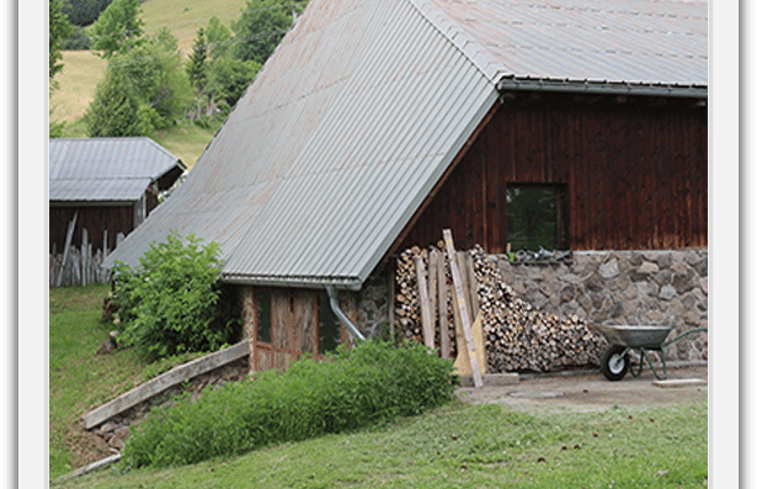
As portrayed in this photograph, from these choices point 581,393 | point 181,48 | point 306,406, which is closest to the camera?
point 306,406

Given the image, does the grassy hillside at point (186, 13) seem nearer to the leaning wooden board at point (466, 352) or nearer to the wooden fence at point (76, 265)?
the wooden fence at point (76, 265)

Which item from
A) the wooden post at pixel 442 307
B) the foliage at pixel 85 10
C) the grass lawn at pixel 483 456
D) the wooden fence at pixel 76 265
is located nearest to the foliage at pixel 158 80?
the foliage at pixel 85 10

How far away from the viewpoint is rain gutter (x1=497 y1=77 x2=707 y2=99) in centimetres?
1193

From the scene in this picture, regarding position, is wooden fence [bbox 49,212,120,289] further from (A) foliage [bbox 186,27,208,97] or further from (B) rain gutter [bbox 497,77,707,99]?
(A) foliage [bbox 186,27,208,97]

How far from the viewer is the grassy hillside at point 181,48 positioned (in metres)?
72.7

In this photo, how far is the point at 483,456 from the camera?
7.94m

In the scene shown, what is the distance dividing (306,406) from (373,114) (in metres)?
6.46

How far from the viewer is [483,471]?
748 cm

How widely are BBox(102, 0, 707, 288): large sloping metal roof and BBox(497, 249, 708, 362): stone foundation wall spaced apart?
7.63 feet

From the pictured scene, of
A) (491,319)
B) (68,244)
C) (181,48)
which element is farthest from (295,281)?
(181,48)

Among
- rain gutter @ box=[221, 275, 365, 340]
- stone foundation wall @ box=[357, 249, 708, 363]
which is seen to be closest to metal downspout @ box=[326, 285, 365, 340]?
rain gutter @ box=[221, 275, 365, 340]

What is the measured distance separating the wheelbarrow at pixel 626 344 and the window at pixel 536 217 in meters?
1.67

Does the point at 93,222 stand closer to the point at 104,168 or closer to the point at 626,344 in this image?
the point at 104,168
